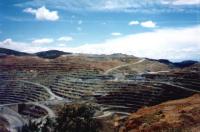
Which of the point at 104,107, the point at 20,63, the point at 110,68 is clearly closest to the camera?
the point at 104,107

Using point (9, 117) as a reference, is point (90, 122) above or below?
above

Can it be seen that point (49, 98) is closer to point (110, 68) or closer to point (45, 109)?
point (45, 109)

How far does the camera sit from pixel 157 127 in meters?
51.0

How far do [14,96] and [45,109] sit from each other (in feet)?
81.8

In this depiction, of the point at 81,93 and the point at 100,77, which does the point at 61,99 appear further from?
the point at 100,77

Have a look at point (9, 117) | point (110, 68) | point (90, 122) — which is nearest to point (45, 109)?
point (9, 117)

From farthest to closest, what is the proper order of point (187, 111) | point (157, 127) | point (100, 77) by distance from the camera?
point (100, 77)
point (187, 111)
point (157, 127)

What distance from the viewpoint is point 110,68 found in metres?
160

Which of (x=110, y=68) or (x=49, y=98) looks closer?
(x=49, y=98)

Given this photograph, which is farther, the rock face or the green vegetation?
the green vegetation

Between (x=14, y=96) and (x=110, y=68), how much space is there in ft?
158

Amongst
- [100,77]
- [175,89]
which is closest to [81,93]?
[100,77]

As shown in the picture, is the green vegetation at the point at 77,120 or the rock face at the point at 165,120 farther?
the green vegetation at the point at 77,120

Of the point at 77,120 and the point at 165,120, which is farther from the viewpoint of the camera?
the point at 165,120
